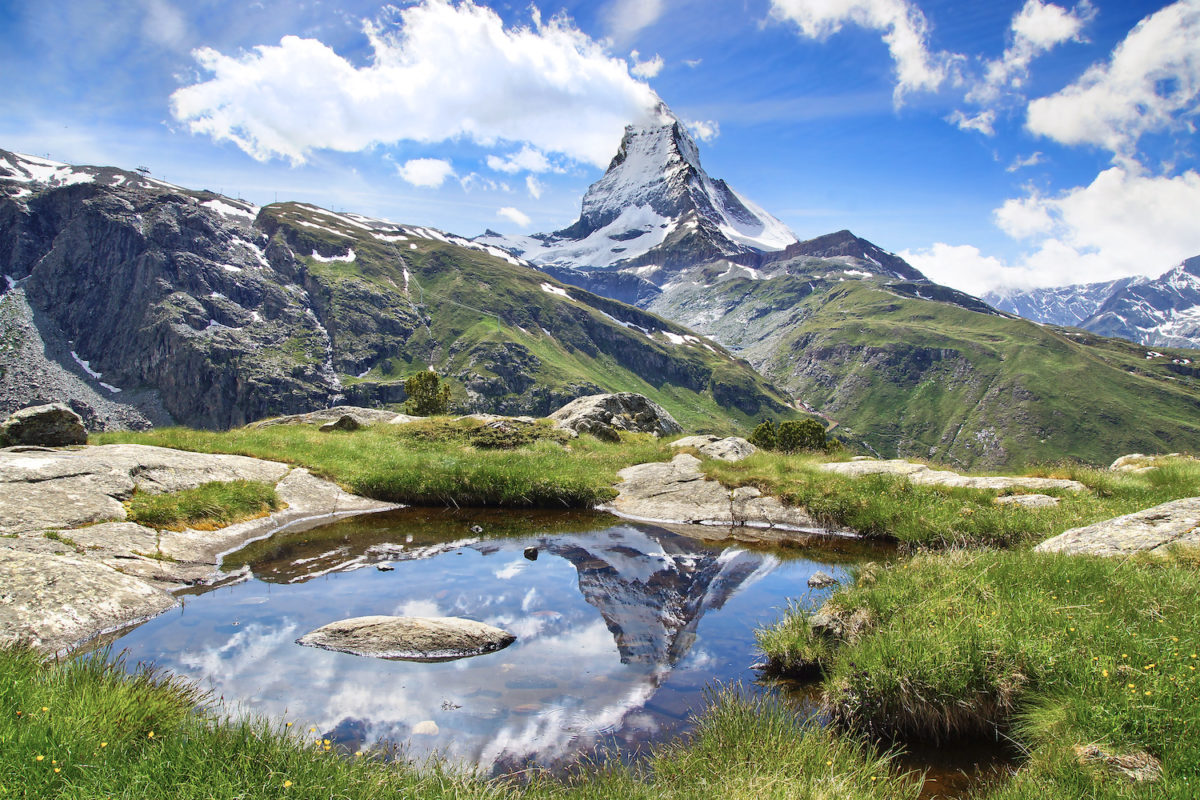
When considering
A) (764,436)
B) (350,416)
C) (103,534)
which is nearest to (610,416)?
(764,436)

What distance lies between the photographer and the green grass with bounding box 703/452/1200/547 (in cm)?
1538

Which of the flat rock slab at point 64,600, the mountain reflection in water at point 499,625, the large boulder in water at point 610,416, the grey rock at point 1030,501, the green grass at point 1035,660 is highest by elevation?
the large boulder in water at point 610,416

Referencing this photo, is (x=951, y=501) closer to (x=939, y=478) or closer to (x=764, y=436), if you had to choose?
→ (x=939, y=478)

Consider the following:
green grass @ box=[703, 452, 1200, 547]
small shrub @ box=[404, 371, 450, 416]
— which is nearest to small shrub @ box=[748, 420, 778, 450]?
green grass @ box=[703, 452, 1200, 547]

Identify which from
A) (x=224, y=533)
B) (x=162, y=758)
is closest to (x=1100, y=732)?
(x=162, y=758)

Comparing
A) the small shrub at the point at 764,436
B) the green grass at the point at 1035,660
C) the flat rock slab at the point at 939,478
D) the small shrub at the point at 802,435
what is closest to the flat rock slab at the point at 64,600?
the green grass at the point at 1035,660

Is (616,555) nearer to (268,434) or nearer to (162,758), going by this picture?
(162,758)

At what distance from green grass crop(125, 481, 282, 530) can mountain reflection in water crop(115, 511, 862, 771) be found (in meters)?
1.71

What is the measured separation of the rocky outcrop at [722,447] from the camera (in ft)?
83.6

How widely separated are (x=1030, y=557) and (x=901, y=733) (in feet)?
17.2

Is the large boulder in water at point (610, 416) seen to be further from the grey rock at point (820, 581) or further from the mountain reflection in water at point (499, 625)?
the grey rock at point (820, 581)

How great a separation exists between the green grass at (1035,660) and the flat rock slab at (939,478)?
30.5 ft

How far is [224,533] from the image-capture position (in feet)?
50.4

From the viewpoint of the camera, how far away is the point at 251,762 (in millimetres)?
5312
